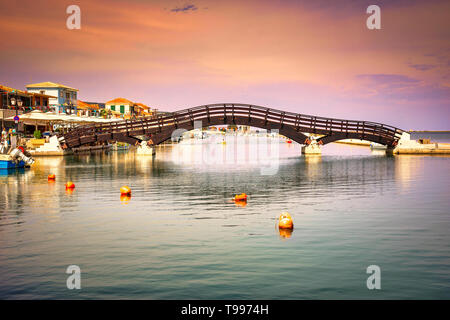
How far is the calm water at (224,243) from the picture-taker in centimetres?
880

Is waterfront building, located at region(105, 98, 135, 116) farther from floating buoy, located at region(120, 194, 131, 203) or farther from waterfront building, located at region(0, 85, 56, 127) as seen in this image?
floating buoy, located at region(120, 194, 131, 203)

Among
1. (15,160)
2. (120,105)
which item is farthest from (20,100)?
(120,105)

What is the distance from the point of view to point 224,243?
1210 centimetres

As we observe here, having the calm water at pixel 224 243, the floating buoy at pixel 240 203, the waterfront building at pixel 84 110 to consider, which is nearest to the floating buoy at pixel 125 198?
the calm water at pixel 224 243

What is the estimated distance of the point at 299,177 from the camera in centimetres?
3017

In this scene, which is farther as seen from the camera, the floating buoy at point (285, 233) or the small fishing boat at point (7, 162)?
the small fishing boat at point (7, 162)

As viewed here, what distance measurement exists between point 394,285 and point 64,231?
9.80 m

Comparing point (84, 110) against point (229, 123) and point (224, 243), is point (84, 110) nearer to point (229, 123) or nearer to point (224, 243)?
point (229, 123)

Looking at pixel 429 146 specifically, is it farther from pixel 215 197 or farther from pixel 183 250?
pixel 183 250

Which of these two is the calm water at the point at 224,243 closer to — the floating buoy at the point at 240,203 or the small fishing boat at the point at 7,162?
the floating buoy at the point at 240,203

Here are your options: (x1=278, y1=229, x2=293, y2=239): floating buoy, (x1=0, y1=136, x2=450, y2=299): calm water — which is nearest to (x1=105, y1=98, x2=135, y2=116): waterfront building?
(x1=0, y1=136, x2=450, y2=299): calm water
